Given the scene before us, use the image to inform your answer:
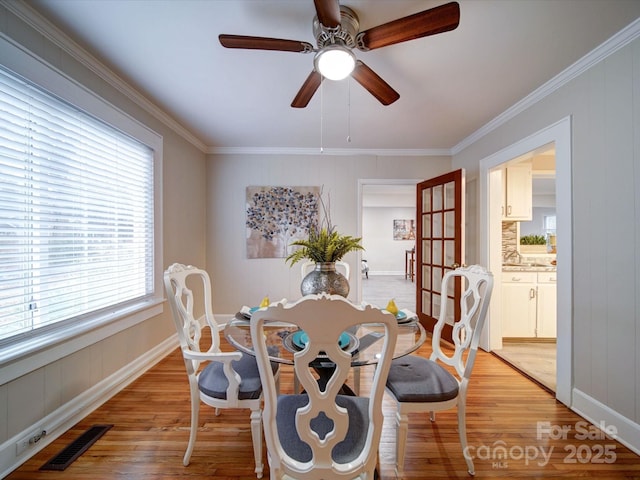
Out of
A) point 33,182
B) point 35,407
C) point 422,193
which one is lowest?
point 35,407

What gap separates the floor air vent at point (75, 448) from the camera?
144 cm

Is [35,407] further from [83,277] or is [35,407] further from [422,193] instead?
[422,193]

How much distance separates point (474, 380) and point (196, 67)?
11.0ft

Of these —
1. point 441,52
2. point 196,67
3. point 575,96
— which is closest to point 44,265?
point 196,67

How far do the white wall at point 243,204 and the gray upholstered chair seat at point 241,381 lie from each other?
215 cm

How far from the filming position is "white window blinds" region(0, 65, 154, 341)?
4.67 ft

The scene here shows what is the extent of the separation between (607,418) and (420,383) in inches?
54.4

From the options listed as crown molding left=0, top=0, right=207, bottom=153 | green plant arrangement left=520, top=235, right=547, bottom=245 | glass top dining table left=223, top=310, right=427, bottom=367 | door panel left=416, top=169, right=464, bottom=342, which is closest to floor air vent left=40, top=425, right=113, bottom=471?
glass top dining table left=223, top=310, right=427, bottom=367

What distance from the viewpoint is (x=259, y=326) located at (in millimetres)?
858

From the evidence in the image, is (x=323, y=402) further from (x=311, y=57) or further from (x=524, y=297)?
(x=524, y=297)

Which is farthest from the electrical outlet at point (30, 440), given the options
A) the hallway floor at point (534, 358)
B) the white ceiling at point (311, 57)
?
the hallway floor at point (534, 358)

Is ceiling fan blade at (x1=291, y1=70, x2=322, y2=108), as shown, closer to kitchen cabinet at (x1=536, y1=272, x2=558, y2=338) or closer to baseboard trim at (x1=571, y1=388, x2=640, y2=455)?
baseboard trim at (x1=571, y1=388, x2=640, y2=455)

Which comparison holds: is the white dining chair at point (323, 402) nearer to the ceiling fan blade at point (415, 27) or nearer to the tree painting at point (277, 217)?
the ceiling fan blade at point (415, 27)

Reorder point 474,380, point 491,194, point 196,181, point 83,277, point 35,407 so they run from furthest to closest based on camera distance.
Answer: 1. point 196,181
2. point 491,194
3. point 474,380
4. point 83,277
5. point 35,407
